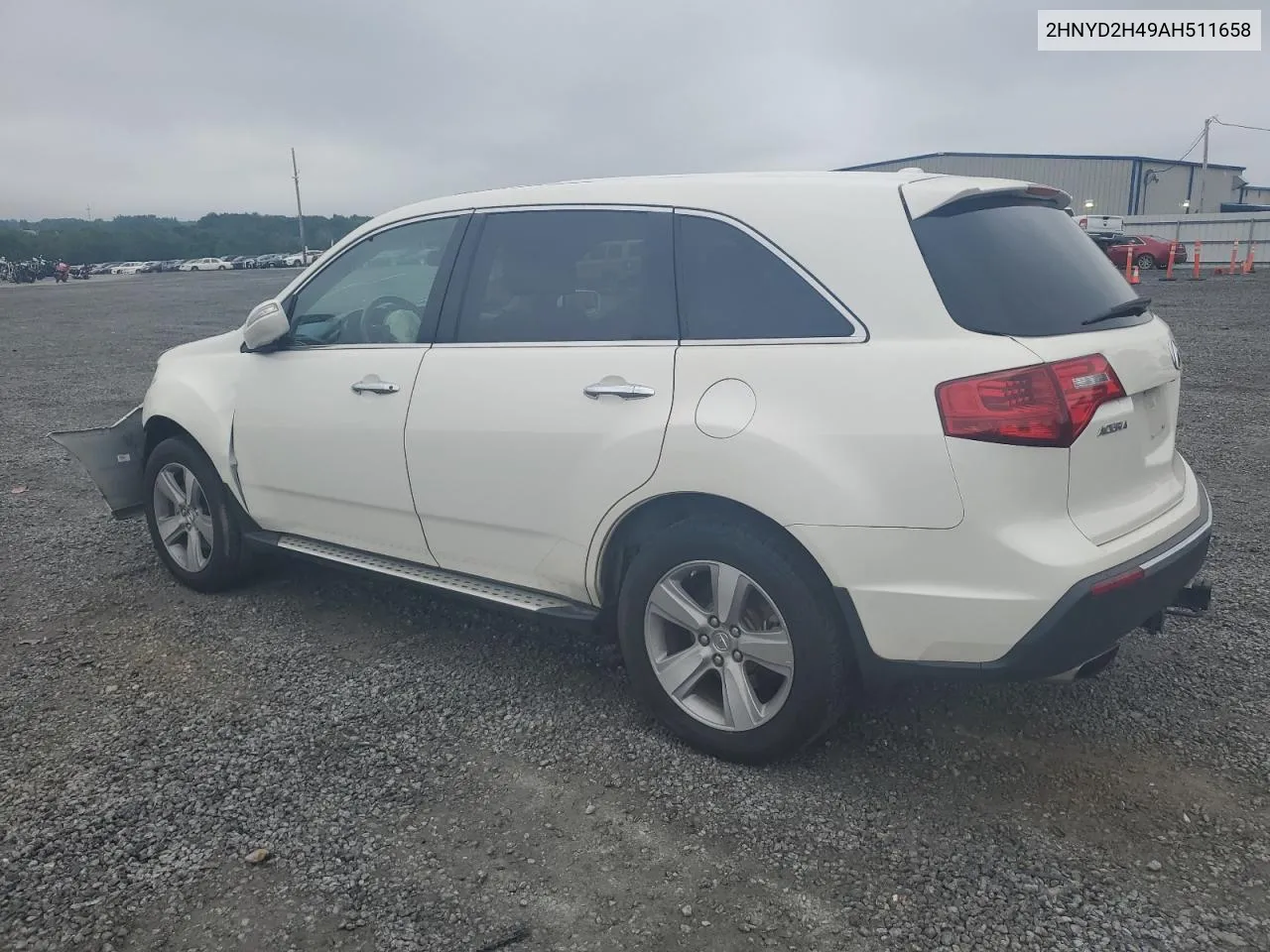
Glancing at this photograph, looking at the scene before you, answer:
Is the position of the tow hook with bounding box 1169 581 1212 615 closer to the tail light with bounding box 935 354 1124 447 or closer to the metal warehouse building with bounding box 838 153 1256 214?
the tail light with bounding box 935 354 1124 447

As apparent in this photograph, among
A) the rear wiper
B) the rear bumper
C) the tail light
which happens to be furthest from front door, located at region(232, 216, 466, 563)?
the rear wiper

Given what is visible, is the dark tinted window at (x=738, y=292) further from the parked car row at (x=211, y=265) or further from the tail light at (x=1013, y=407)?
the parked car row at (x=211, y=265)

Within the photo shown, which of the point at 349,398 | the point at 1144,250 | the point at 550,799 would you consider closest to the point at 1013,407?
the point at 550,799

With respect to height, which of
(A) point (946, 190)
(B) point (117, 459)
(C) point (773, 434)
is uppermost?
(A) point (946, 190)

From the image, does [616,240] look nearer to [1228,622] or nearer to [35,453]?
[1228,622]

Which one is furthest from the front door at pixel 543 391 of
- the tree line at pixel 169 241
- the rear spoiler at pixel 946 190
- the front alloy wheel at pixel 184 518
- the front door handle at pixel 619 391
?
the tree line at pixel 169 241

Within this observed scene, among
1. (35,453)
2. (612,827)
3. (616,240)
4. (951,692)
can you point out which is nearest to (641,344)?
(616,240)

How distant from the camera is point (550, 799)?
3.06m

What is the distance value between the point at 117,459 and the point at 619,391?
11.0 feet

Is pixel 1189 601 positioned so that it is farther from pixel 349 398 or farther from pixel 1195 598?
pixel 349 398

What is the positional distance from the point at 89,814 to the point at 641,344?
2.23 meters

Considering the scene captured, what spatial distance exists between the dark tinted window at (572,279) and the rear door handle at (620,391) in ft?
0.62

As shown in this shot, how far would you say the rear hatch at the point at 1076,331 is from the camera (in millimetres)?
2746

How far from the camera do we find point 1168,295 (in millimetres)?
20016
